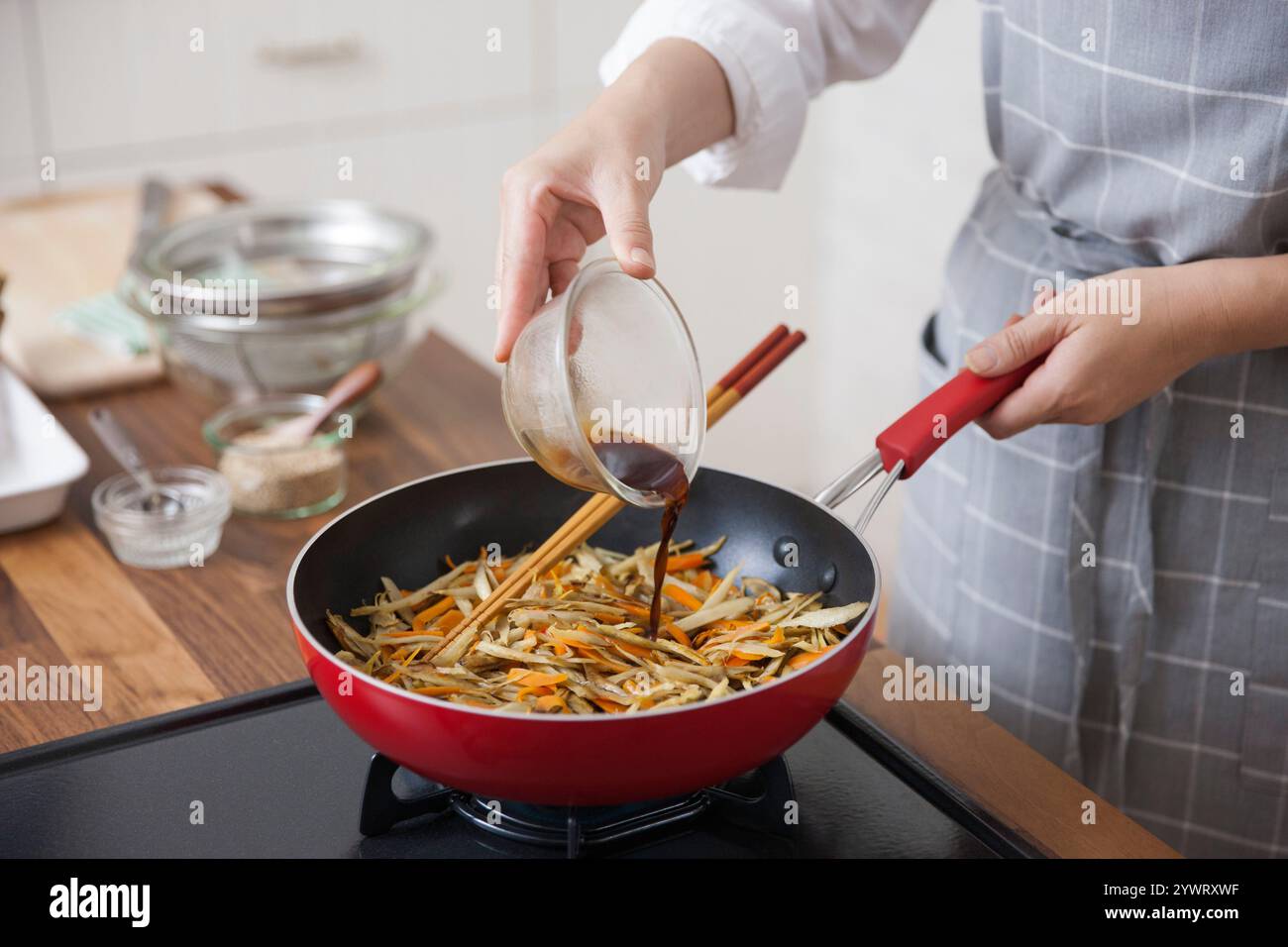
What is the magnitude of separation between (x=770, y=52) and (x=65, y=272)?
117 centimetres

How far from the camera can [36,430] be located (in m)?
1.47

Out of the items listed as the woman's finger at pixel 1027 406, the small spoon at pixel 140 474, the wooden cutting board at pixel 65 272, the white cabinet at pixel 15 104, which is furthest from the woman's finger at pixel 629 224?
the white cabinet at pixel 15 104

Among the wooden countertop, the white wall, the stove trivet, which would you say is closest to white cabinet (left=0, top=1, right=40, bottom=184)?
the white wall

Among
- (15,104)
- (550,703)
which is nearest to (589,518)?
(550,703)

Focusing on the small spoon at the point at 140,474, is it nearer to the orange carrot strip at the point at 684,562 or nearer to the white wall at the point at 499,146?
the orange carrot strip at the point at 684,562

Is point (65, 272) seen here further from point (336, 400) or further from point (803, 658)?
point (803, 658)

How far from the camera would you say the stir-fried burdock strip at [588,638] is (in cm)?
92

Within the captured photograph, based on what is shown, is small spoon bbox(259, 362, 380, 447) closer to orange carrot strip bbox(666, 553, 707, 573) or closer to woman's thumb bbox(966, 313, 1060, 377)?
orange carrot strip bbox(666, 553, 707, 573)

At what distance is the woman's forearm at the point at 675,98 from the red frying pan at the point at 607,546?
1.05ft

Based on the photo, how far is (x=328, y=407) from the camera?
151 cm

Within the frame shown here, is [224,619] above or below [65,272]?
below
